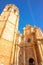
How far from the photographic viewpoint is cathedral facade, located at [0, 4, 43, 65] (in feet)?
55.1

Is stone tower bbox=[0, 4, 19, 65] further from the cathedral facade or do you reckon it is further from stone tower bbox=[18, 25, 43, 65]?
stone tower bbox=[18, 25, 43, 65]

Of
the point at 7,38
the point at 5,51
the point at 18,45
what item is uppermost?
the point at 7,38

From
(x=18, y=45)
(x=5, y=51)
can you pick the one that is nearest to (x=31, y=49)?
(x=18, y=45)

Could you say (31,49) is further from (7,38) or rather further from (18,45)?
(7,38)

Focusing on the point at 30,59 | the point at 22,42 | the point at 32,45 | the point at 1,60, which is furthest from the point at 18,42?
the point at 1,60

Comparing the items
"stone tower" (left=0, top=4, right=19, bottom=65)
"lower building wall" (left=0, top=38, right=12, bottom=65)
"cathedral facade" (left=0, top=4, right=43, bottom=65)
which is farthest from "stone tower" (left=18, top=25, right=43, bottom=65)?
"lower building wall" (left=0, top=38, right=12, bottom=65)

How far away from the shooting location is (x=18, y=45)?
19406 mm

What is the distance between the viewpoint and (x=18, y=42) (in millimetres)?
20406

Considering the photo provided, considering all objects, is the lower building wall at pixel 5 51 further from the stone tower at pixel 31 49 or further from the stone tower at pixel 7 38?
the stone tower at pixel 31 49

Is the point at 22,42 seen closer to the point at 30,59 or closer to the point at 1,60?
the point at 30,59

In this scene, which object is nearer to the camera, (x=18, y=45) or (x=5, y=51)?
(x=5, y=51)

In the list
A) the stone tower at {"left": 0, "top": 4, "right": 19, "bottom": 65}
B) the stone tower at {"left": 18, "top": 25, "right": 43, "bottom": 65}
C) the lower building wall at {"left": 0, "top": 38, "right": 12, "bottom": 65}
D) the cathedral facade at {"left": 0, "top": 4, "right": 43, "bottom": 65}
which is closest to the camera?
the lower building wall at {"left": 0, "top": 38, "right": 12, "bottom": 65}

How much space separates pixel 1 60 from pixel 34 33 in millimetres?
8752

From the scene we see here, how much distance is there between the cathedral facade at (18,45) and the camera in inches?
661
